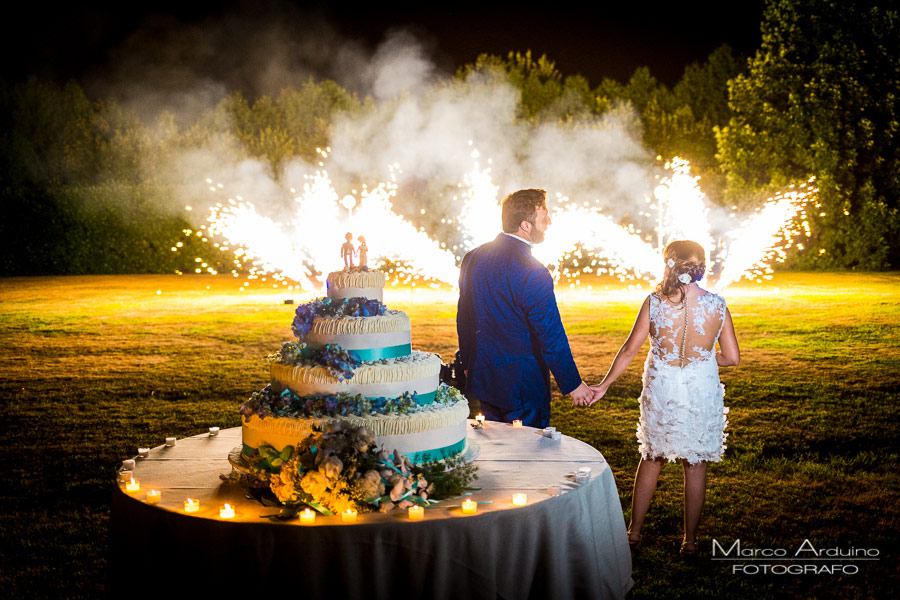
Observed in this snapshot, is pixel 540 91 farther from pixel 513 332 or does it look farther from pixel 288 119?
pixel 513 332

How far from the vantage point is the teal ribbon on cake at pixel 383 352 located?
4.41m

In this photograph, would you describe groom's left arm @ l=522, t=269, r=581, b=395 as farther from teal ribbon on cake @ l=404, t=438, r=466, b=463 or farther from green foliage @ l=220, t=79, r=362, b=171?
green foliage @ l=220, t=79, r=362, b=171

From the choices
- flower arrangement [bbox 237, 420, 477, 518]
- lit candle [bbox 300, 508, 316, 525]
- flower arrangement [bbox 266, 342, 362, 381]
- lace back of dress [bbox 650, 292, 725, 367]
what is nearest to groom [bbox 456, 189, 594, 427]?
lace back of dress [bbox 650, 292, 725, 367]

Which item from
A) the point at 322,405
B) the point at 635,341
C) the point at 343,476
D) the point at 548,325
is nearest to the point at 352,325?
the point at 322,405

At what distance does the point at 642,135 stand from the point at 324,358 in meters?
37.7

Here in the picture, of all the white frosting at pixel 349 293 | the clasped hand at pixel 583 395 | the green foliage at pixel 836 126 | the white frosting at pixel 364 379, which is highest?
the green foliage at pixel 836 126

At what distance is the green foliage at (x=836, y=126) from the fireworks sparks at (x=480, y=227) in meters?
1.23

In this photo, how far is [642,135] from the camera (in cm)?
3962

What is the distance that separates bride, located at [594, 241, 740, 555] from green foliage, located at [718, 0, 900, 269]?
3153 cm

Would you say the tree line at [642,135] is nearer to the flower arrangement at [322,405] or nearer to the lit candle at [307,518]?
the flower arrangement at [322,405]

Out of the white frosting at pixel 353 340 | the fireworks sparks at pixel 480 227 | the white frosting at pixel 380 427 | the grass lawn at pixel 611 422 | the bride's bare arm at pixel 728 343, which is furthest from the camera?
the fireworks sparks at pixel 480 227

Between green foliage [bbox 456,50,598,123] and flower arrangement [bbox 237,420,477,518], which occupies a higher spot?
green foliage [bbox 456,50,598,123]

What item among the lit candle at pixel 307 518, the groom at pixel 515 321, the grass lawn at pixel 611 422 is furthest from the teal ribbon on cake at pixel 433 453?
the grass lawn at pixel 611 422

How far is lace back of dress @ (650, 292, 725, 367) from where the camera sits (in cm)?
548
